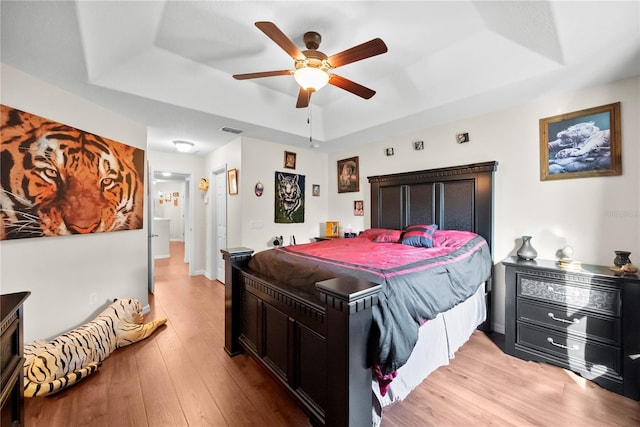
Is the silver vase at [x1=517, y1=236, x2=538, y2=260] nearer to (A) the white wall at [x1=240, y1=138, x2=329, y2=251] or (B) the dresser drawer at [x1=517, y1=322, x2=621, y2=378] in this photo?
(B) the dresser drawer at [x1=517, y1=322, x2=621, y2=378]

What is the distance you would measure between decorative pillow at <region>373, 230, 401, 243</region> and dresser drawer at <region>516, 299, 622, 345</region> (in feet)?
4.44

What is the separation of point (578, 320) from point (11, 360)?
3.78 meters

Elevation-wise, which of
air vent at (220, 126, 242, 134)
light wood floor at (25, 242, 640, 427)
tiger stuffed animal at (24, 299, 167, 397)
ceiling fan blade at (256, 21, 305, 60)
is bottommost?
light wood floor at (25, 242, 640, 427)

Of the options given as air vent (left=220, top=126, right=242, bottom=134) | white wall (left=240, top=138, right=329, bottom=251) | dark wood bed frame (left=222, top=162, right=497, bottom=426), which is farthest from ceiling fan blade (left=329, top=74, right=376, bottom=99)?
white wall (left=240, top=138, right=329, bottom=251)

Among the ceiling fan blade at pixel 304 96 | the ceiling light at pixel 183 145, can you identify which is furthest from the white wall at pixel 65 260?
the ceiling fan blade at pixel 304 96

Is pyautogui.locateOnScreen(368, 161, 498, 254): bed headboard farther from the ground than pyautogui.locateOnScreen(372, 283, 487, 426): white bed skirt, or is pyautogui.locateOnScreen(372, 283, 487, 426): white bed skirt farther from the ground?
pyautogui.locateOnScreen(368, 161, 498, 254): bed headboard

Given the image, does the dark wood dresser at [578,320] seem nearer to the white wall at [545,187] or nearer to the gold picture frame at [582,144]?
the white wall at [545,187]

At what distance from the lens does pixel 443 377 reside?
2016 mm

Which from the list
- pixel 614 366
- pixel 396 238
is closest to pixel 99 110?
pixel 396 238

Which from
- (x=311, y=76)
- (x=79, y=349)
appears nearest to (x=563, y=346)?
(x=311, y=76)

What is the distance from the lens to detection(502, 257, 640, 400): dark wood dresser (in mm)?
1851

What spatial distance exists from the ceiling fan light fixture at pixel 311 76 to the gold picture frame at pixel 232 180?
2438 millimetres

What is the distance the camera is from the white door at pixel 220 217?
4.62 m

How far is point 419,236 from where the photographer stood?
2.91 metres
